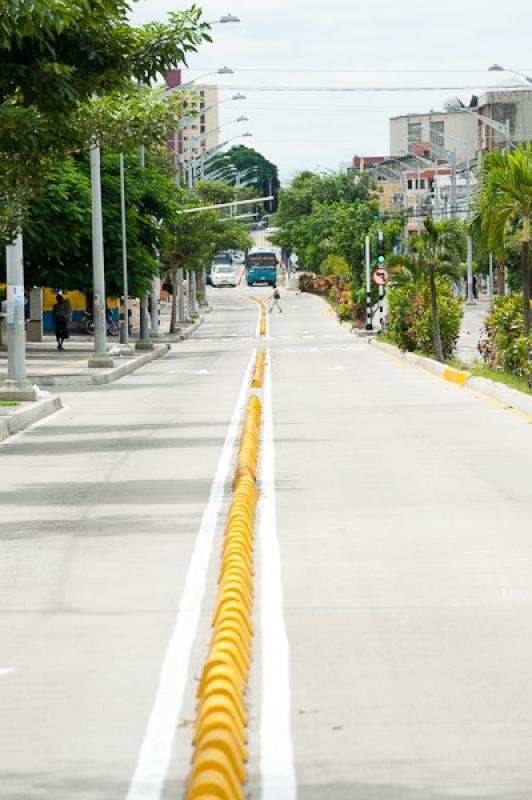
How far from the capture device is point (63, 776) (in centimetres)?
589

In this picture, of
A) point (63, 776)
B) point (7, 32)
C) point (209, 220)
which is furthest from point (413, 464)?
point (209, 220)

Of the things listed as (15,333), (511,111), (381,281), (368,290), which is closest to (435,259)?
(15,333)

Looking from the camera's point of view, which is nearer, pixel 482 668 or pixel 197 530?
pixel 482 668

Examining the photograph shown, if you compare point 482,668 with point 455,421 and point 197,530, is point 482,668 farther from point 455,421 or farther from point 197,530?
point 455,421

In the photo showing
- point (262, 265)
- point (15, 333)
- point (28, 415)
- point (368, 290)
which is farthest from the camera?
point (262, 265)

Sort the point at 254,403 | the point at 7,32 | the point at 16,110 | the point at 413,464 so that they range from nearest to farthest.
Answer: the point at 7,32, the point at 413,464, the point at 16,110, the point at 254,403

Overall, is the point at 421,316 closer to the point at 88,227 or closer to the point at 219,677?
the point at 88,227

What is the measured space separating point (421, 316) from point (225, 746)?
3881cm

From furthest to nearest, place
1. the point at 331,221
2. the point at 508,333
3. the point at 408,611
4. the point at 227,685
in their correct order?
1. the point at 331,221
2. the point at 508,333
3. the point at 408,611
4. the point at 227,685

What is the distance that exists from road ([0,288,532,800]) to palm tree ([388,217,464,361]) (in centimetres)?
2085

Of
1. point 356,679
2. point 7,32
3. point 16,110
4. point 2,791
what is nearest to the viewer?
point 2,791

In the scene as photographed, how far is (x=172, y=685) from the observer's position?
734cm

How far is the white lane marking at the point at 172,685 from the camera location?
5875 mm

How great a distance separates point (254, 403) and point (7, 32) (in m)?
12.2
